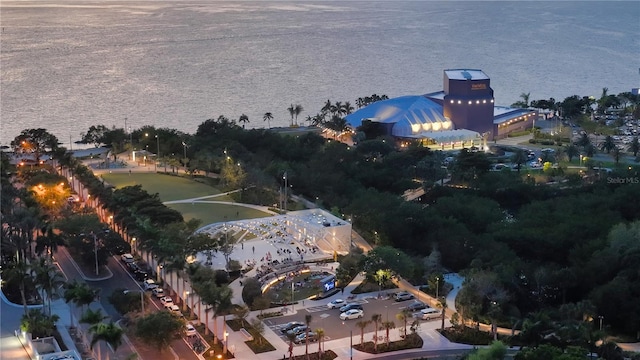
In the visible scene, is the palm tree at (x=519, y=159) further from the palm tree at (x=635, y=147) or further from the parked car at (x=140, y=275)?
the parked car at (x=140, y=275)

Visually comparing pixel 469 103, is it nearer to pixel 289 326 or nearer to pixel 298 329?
pixel 289 326

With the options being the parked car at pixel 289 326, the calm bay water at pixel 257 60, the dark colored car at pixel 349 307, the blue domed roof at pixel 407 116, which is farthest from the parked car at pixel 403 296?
the calm bay water at pixel 257 60

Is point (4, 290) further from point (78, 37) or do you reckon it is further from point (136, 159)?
point (78, 37)

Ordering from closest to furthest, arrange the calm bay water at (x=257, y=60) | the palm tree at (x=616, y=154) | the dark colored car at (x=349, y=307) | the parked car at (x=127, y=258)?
1. the dark colored car at (x=349, y=307)
2. the parked car at (x=127, y=258)
3. the palm tree at (x=616, y=154)
4. the calm bay water at (x=257, y=60)

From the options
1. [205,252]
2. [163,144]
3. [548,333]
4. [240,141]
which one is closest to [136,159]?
[163,144]

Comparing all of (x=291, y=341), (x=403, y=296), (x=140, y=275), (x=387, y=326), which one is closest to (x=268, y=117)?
(x=140, y=275)

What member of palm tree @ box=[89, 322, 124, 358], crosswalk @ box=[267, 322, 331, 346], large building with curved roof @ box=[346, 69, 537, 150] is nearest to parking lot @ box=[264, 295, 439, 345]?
crosswalk @ box=[267, 322, 331, 346]
